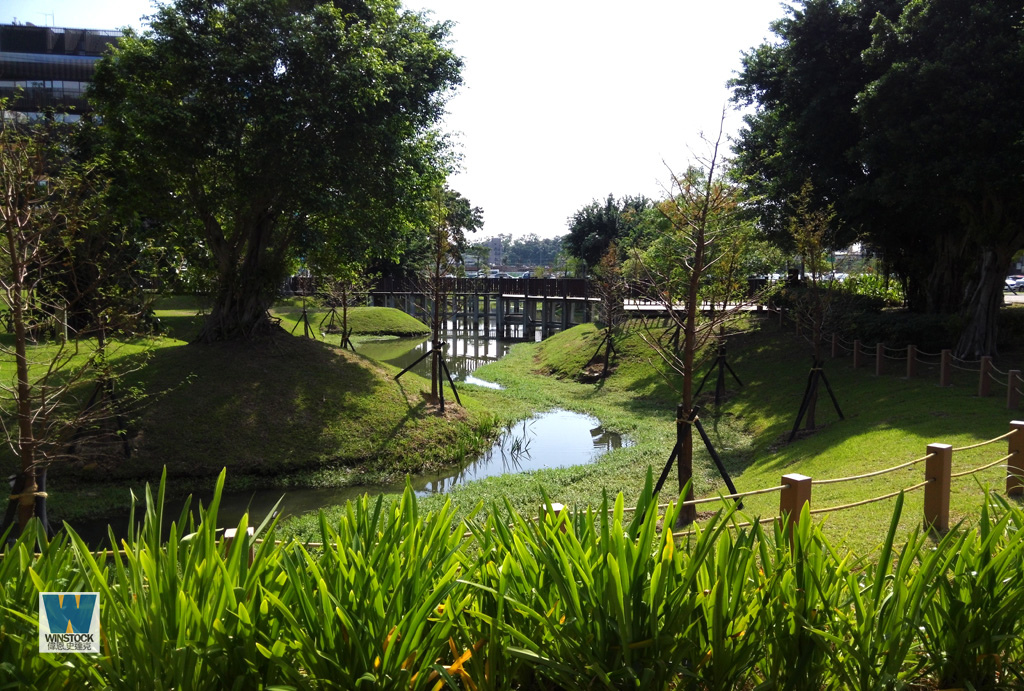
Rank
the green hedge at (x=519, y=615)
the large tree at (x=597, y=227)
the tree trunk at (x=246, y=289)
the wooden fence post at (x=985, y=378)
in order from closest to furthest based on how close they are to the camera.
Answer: the green hedge at (x=519, y=615)
the wooden fence post at (x=985, y=378)
the tree trunk at (x=246, y=289)
the large tree at (x=597, y=227)

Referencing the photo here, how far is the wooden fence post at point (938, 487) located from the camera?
22.0 feet

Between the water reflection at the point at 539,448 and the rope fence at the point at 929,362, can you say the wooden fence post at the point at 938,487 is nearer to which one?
the rope fence at the point at 929,362

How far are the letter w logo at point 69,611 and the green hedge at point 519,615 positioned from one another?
58 millimetres

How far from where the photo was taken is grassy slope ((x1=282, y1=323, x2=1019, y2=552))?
353 inches

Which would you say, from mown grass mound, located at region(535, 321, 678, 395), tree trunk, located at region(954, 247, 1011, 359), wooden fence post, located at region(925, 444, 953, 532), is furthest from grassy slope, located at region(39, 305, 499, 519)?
tree trunk, located at region(954, 247, 1011, 359)

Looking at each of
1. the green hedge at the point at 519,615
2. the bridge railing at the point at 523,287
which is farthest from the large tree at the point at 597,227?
the green hedge at the point at 519,615

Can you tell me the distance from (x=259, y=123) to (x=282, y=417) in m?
5.94

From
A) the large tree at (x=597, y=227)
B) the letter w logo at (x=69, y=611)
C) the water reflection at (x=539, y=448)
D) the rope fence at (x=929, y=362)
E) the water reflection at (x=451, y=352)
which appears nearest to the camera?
the letter w logo at (x=69, y=611)

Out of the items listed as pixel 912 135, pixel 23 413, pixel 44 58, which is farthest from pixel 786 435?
pixel 44 58

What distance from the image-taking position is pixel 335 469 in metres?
14.1

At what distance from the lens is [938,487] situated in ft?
22.1

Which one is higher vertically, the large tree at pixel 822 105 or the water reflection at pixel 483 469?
the large tree at pixel 822 105

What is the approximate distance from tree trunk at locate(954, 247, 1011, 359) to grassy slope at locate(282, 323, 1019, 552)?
64.1 inches

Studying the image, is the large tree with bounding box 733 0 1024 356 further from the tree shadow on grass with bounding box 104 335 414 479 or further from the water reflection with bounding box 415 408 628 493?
the tree shadow on grass with bounding box 104 335 414 479
